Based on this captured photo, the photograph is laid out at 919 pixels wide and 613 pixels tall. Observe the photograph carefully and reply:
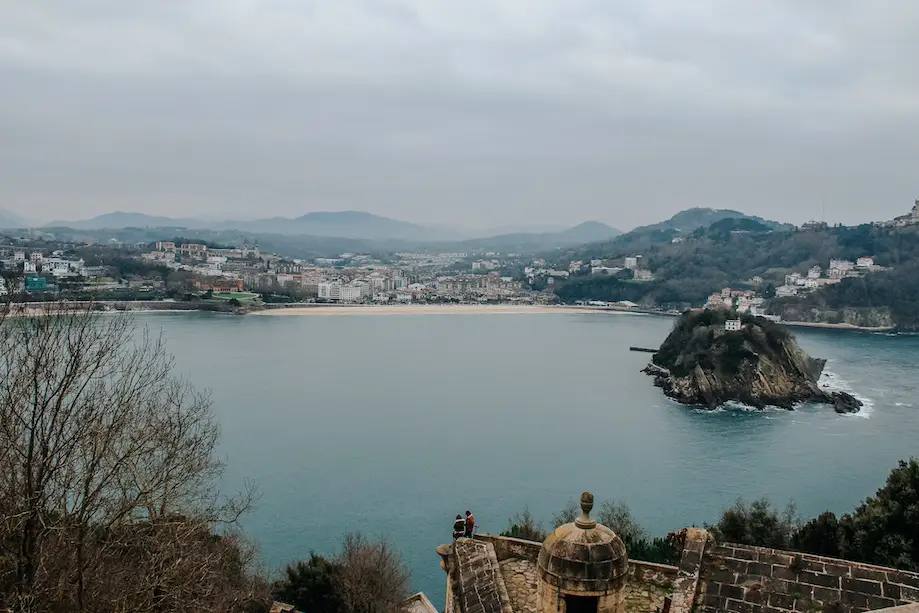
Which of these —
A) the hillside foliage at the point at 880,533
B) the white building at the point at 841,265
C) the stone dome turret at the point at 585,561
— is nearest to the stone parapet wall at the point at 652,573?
the stone dome turret at the point at 585,561

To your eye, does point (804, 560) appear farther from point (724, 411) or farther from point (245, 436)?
point (724, 411)

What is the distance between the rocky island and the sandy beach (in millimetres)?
30767

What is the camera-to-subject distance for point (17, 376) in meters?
3.37

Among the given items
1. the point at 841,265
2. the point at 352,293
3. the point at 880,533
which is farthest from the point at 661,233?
the point at 880,533

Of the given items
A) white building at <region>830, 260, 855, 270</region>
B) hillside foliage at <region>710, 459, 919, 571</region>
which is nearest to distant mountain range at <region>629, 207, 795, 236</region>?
white building at <region>830, 260, 855, 270</region>

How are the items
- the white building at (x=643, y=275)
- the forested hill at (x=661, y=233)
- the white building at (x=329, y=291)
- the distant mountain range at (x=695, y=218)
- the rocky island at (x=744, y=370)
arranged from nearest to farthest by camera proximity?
the rocky island at (x=744, y=370), the white building at (x=329, y=291), the white building at (x=643, y=275), the forested hill at (x=661, y=233), the distant mountain range at (x=695, y=218)

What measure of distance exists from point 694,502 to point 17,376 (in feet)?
40.9

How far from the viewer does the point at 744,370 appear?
80.1ft

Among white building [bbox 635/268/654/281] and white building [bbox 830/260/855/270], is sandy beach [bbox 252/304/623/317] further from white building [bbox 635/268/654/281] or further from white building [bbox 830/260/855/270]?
white building [bbox 830/260/855/270]

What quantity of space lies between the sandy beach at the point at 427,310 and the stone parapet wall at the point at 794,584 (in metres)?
50.2

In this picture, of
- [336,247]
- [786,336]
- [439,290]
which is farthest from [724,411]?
[336,247]

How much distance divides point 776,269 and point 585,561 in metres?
72.0

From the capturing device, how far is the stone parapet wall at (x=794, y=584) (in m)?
2.59

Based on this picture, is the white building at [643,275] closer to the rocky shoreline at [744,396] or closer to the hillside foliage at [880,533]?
the rocky shoreline at [744,396]
